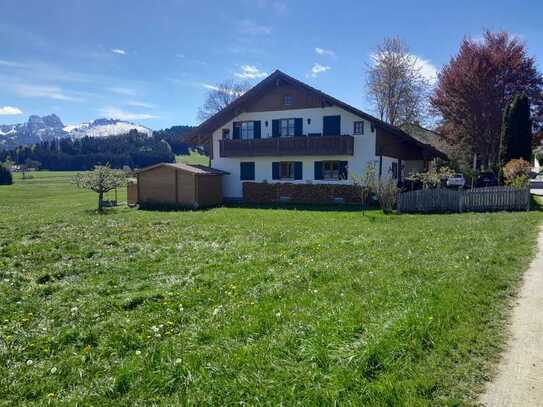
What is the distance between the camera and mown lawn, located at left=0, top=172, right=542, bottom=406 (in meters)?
3.66

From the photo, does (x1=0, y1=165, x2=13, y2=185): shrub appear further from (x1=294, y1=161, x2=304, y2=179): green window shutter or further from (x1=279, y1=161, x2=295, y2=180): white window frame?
(x1=294, y1=161, x2=304, y2=179): green window shutter

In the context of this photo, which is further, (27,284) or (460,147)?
(460,147)

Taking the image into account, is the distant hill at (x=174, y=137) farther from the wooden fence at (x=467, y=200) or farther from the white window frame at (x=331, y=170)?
the wooden fence at (x=467, y=200)

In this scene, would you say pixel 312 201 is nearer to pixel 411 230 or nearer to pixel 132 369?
pixel 411 230

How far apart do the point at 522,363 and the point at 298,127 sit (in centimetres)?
2413

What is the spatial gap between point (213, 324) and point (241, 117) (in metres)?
25.1

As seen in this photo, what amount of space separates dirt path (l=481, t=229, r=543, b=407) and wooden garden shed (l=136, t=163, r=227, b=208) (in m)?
21.0

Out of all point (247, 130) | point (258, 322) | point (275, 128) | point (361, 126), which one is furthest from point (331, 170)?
point (258, 322)

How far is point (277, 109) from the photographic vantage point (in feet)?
90.5

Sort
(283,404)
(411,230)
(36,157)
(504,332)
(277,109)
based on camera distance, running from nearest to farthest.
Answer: (283,404) → (504,332) → (411,230) → (277,109) → (36,157)

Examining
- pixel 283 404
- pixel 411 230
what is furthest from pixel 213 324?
pixel 411 230

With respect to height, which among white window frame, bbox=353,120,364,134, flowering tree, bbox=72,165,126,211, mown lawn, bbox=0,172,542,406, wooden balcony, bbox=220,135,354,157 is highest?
white window frame, bbox=353,120,364,134

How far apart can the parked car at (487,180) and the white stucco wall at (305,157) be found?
6.28m

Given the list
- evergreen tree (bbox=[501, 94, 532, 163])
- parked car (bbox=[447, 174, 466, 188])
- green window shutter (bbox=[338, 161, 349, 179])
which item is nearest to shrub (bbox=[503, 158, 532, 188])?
evergreen tree (bbox=[501, 94, 532, 163])
